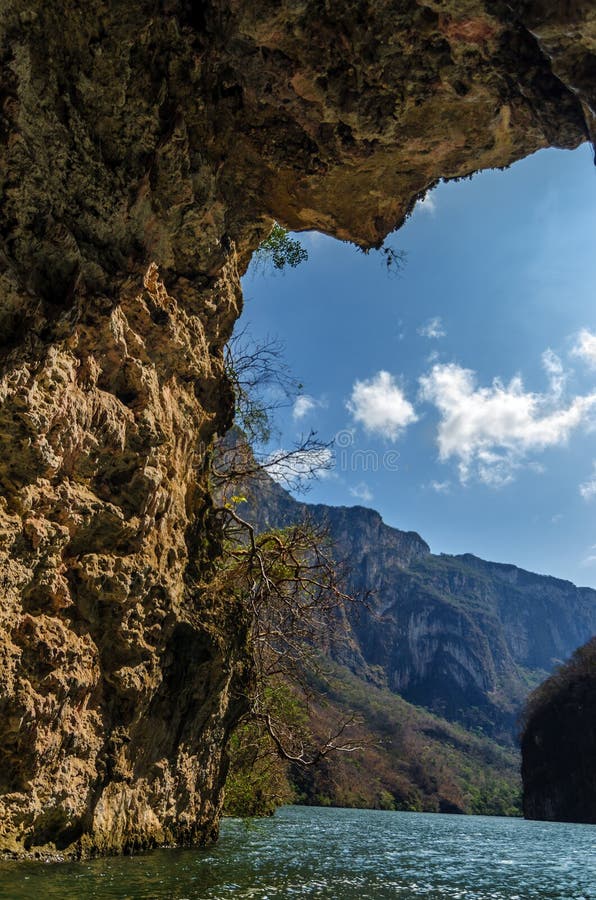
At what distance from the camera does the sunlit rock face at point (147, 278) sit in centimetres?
529

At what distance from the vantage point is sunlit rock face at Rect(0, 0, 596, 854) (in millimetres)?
5293

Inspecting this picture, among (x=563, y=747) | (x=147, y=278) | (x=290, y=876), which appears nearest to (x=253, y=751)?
(x=290, y=876)

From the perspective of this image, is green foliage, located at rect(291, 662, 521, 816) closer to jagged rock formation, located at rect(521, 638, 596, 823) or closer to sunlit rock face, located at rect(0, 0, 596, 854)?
jagged rock formation, located at rect(521, 638, 596, 823)

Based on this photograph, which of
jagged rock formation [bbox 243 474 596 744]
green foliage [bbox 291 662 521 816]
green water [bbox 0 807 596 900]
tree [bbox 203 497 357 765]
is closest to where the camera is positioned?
green water [bbox 0 807 596 900]

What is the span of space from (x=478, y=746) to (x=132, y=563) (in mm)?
141916

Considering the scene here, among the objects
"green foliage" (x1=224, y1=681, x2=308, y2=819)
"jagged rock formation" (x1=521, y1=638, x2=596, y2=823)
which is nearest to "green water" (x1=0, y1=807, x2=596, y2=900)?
"green foliage" (x1=224, y1=681, x2=308, y2=819)

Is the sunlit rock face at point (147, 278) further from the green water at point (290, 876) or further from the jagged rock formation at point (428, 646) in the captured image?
the jagged rock formation at point (428, 646)

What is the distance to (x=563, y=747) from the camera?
58438 mm

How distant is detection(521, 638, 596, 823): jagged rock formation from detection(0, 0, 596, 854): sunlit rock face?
6025 centimetres

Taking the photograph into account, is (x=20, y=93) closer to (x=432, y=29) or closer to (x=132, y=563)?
(x=432, y=29)

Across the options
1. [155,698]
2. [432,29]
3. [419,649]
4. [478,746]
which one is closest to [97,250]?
[432,29]

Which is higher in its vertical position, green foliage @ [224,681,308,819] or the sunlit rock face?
the sunlit rock face

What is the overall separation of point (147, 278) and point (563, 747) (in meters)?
66.9

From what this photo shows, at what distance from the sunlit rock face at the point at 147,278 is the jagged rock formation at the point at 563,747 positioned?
60.3m
